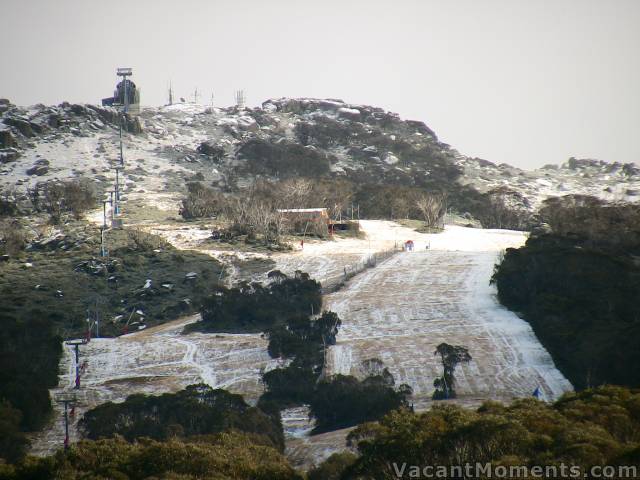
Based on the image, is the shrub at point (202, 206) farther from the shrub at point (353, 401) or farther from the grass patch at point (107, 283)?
the shrub at point (353, 401)

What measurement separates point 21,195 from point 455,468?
9050 cm

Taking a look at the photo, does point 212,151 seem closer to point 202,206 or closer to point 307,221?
point 202,206

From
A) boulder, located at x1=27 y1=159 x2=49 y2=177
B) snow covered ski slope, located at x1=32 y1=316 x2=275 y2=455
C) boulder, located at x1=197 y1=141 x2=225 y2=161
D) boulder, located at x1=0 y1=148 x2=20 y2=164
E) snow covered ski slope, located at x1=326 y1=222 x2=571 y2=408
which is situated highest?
boulder, located at x1=197 y1=141 x2=225 y2=161

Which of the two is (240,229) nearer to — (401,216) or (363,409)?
(401,216)

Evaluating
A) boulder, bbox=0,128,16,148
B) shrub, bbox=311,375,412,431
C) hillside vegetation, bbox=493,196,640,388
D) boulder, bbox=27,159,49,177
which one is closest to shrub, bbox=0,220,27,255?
boulder, bbox=27,159,49,177

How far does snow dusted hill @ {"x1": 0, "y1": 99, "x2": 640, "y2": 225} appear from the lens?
119375mm

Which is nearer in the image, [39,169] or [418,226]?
[418,226]

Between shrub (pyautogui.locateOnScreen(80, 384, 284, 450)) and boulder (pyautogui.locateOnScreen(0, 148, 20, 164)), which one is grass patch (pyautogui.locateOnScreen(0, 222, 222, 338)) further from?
boulder (pyautogui.locateOnScreen(0, 148, 20, 164))

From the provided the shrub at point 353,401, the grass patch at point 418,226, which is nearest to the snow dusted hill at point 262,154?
the grass patch at point 418,226

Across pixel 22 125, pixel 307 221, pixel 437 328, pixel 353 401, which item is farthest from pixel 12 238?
pixel 22 125

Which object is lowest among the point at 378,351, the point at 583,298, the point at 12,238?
the point at 378,351

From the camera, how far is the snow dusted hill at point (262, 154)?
4700 inches

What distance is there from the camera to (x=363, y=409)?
35.3 m

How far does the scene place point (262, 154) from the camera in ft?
443
